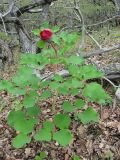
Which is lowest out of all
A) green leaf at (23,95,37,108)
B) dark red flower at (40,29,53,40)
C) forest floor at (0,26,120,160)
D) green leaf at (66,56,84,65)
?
forest floor at (0,26,120,160)

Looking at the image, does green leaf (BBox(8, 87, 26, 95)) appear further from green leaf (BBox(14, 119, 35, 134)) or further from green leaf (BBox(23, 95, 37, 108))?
green leaf (BBox(14, 119, 35, 134))

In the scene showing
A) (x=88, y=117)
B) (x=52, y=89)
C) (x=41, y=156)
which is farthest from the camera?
(x=41, y=156)

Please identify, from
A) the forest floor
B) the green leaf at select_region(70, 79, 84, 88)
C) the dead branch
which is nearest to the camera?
the green leaf at select_region(70, 79, 84, 88)

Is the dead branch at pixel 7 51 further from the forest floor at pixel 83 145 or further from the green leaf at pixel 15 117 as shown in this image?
the green leaf at pixel 15 117

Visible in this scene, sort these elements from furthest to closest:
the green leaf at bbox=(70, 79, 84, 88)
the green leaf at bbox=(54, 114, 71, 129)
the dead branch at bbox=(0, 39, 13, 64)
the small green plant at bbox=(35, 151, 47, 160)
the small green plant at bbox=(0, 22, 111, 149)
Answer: the dead branch at bbox=(0, 39, 13, 64) → the small green plant at bbox=(35, 151, 47, 160) → the green leaf at bbox=(54, 114, 71, 129) → the small green plant at bbox=(0, 22, 111, 149) → the green leaf at bbox=(70, 79, 84, 88)

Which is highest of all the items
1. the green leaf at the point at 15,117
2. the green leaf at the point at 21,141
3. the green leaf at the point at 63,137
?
the green leaf at the point at 15,117

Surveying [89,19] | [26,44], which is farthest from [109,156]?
[89,19]

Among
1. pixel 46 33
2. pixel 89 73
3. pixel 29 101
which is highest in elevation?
pixel 46 33

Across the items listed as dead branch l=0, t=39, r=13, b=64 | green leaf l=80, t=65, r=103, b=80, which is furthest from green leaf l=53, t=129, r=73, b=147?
dead branch l=0, t=39, r=13, b=64

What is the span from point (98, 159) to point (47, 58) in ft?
5.63

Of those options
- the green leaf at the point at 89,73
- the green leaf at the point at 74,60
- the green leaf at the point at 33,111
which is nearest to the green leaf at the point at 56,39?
the green leaf at the point at 74,60

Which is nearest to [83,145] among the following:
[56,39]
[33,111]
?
[33,111]

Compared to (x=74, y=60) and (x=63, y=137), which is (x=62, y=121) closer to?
(x=63, y=137)

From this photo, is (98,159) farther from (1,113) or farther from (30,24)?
(30,24)
